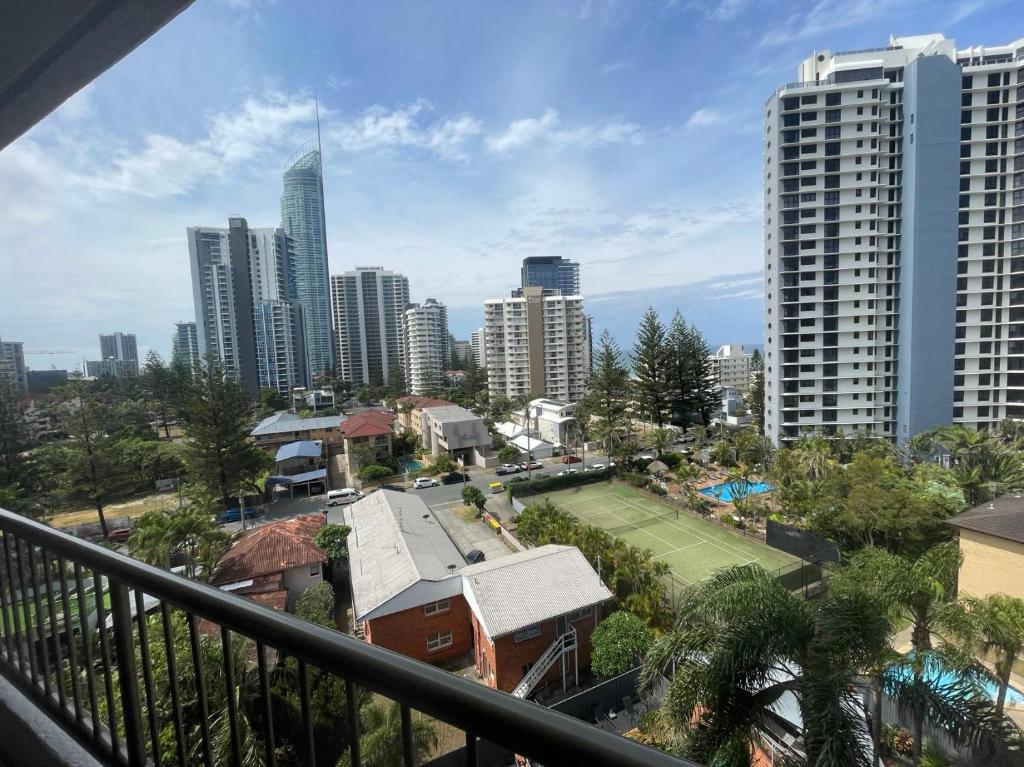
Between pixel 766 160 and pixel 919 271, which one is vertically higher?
pixel 766 160

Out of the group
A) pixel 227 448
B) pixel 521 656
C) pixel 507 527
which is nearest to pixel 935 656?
pixel 521 656

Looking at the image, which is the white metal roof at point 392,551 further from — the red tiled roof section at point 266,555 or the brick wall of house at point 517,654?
the brick wall of house at point 517,654

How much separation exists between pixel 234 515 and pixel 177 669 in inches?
529

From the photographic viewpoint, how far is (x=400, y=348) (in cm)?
4381

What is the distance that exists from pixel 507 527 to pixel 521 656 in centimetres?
544

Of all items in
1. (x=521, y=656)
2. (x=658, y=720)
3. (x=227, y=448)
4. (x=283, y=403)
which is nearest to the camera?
(x=658, y=720)

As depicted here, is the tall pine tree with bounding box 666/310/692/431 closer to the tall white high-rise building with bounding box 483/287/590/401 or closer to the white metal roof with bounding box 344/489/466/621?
the tall white high-rise building with bounding box 483/287/590/401

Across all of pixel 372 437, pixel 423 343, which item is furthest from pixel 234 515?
pixel 423 343

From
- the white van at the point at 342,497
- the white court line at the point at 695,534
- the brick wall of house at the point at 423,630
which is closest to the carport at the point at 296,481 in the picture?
the white van at the point at 342,497

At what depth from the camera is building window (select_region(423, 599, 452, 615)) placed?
19.7 feet

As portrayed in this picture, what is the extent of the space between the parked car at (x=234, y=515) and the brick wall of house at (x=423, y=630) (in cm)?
806

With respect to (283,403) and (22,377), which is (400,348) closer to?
(283,403)

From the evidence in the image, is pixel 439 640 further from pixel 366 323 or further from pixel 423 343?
pixel 366 323

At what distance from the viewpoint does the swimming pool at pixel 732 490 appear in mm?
11849
